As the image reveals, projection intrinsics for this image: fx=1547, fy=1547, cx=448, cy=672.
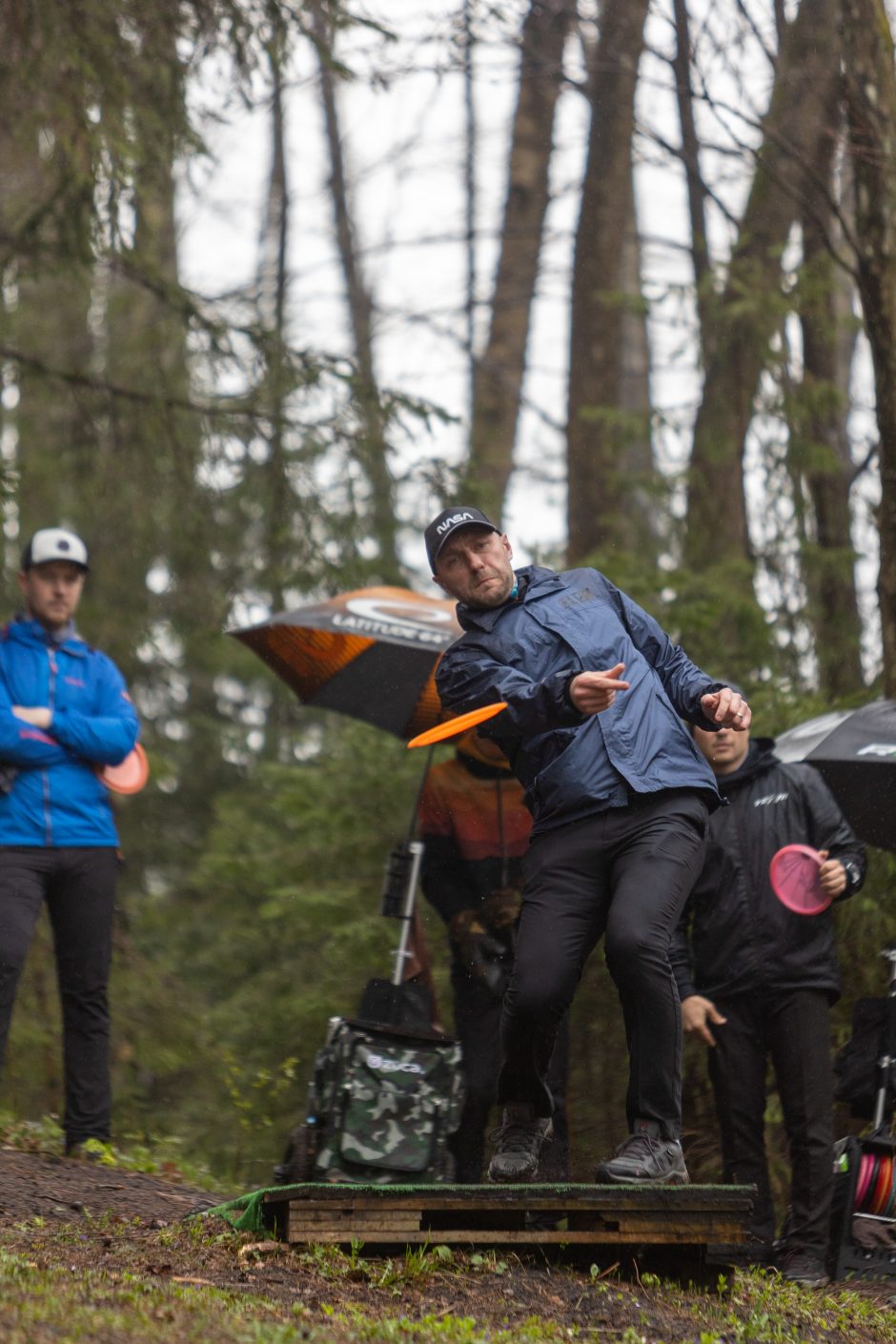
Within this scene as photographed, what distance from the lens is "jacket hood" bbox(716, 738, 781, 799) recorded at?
5840 millimetres

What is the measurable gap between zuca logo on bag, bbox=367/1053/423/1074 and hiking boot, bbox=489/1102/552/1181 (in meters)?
0.41

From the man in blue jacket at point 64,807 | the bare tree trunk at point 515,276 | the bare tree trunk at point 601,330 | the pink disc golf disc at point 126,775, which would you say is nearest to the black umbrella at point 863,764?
the pink disc golf disc at point 126,775

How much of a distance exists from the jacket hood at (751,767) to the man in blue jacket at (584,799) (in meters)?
1.16

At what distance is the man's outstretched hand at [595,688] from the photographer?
412 cm

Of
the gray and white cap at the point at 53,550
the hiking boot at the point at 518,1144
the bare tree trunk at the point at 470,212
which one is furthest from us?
the bare tree trunk at the point at 470,212

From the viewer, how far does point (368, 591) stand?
6.89 metres

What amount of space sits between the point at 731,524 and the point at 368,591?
5.20 metres

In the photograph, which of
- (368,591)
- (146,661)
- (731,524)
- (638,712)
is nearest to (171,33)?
(368,591)

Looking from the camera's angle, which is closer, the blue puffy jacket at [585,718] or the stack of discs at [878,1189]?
the blue puffy jacket at [585,718]

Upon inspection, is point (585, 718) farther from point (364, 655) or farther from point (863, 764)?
point (364, 655)

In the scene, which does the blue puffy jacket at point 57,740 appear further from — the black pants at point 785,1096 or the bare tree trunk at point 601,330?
the bare tree trunk at point 601,330

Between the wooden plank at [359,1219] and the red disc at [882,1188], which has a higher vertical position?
the wooden plank at [359,1219]

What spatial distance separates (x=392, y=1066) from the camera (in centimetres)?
496

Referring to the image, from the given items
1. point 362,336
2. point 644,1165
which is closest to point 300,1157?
point 644,1165
